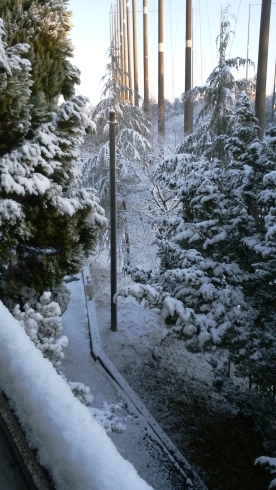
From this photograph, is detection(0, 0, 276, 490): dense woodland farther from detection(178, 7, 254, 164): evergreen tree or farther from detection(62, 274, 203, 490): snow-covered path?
detection(178, 7, 254, 164): evergreen tree

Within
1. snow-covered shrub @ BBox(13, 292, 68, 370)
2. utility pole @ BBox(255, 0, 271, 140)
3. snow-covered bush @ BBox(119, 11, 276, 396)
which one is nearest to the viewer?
snow-covered shrub @ BBox(13, 292, 68, 370)

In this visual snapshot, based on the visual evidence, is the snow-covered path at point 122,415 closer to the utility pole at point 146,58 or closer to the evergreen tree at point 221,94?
the evergreen tree at point 221,94

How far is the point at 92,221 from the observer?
6.74m

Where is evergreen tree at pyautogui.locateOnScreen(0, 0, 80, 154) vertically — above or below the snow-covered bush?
above

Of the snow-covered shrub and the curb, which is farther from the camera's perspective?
the snow-covered shrub

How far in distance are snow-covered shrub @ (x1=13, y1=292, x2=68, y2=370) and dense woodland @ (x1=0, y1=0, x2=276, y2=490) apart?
2cm

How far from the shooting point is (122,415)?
6578 millimetres

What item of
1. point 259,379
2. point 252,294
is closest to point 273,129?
point 252,294

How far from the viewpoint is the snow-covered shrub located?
14.9ft

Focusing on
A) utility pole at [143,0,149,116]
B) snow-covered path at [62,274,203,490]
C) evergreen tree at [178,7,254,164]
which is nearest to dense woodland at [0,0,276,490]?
snow-covered path at [62,274,203,490]

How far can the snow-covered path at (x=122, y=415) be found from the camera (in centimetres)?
535

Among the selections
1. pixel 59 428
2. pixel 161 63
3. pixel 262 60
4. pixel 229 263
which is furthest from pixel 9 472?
pixel 161 63

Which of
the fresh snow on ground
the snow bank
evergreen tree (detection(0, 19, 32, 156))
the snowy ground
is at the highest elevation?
evergreen tree (detection(0, 19, 32, 156))

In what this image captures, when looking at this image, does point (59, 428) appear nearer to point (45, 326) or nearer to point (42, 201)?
point (45, 326)
